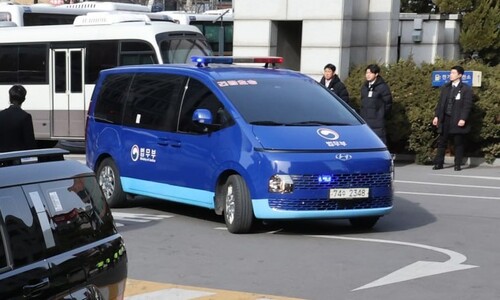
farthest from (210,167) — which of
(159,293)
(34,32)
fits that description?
(34,32)

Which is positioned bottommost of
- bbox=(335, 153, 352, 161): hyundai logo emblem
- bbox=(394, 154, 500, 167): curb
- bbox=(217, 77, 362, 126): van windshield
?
bbox=(394, 154, 500, 167): curb

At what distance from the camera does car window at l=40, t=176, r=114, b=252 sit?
17.3 ft

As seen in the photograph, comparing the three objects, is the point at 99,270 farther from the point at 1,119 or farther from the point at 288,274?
the point at 1,119

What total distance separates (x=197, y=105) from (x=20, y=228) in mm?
6896

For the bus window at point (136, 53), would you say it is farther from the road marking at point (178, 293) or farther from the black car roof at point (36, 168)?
the black car roof at point (36, 168)

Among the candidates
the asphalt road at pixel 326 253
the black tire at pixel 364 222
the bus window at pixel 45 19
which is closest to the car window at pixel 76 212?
the asphalt road at pixel 326 253

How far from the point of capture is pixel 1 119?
1049 centimetres

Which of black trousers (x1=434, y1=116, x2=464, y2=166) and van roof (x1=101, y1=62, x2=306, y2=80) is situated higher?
van roof (x1=101, y1=62, x2=306, y2=80)

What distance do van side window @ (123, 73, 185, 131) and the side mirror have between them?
0.73 meters

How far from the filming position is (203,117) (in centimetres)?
1127

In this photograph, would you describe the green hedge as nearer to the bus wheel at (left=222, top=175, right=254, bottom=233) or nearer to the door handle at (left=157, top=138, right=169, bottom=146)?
the door handle at (left=157, top=138, right=169, bottom=146)

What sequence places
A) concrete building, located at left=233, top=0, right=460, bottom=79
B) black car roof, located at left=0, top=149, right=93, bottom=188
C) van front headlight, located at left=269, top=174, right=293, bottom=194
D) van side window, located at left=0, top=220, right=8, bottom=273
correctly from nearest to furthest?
van side window, located at left=0, top=220, right=8, bottom=273
black car roof, located at left=0, top=149, right=93, bottom=188
van front headlight, located at left=269, top=174, right=293, bottom=194
concrete building, located at left=233, top=0, right=460, bottom=79

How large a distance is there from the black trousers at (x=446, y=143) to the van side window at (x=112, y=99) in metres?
6.40

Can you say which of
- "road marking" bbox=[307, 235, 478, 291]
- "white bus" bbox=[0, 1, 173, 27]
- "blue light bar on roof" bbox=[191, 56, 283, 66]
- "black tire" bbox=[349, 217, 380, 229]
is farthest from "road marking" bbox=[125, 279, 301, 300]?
"white bus" bbox=[0, 1, 173, 27]
